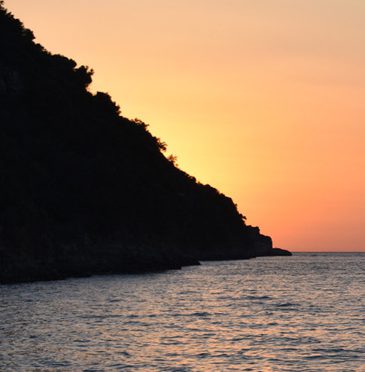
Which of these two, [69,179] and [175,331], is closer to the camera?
[175,331]

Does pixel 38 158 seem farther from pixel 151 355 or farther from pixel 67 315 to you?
pixel 151 355

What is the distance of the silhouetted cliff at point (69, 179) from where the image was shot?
8981 centimetres

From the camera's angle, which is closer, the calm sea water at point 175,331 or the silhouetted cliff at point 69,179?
the calm sea water at point 175,331

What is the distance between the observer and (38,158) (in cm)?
12012

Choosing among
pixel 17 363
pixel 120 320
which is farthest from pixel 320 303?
pixel 17 363

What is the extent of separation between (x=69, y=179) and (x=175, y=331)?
82984 mm

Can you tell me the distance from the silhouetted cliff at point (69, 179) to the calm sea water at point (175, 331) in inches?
703

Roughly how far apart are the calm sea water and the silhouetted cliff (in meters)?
17.9

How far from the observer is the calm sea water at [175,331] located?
1254 inches

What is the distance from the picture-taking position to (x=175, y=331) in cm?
4253

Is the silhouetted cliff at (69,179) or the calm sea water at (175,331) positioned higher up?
the silhouetted cliff at (69,179)

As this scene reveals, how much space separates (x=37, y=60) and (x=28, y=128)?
25.3m

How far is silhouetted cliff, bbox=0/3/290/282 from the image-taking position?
8981 cm

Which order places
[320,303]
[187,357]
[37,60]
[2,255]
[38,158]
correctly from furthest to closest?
1. [37,60]
2. [38,158]
3. [2,255]
4. [320,303]
5. [187,357]
